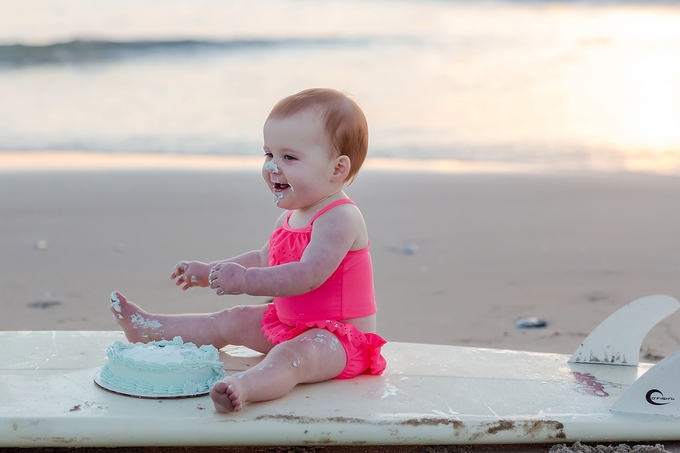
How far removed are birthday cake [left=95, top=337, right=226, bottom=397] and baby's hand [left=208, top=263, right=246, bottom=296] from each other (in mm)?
258

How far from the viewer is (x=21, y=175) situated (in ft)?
21.3

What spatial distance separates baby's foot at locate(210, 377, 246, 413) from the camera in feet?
6.89

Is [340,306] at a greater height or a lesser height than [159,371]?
greater

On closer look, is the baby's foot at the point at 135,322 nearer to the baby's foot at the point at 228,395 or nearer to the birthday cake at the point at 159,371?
the birthday cake at the point at 159,371

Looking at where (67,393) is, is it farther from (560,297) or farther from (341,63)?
(341,63)

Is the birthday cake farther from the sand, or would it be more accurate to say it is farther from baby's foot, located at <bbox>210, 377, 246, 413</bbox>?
the sand

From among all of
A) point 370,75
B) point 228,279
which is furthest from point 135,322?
point 370,75

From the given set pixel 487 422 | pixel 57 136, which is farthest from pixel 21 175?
pixel 487 422

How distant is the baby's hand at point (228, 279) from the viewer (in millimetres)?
2195

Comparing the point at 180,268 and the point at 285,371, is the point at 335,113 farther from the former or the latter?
the point at 285,371

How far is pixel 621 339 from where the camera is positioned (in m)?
2.77

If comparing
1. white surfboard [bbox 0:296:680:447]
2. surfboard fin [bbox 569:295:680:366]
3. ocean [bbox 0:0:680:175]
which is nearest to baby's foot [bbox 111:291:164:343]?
white surfboard [bbox 0:296:680:447]

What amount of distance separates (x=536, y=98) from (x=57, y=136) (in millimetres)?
5540

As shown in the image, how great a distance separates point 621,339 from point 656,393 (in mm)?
428
